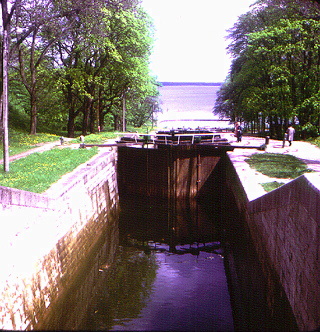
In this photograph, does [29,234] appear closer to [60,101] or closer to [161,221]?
[161,221]

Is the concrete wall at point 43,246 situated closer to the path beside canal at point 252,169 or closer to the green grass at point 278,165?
the path beside canal at point 252,169

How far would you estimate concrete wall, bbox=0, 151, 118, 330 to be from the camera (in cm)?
734

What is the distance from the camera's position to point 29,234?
27.6 feet

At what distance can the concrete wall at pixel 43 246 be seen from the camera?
24.1 ft

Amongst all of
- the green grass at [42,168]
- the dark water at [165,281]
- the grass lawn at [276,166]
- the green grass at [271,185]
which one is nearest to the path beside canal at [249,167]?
the green grass at [271,185]

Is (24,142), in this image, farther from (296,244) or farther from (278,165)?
(296,244)

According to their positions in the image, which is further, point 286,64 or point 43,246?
point 286,64

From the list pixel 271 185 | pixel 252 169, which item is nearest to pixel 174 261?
pixel 271 185

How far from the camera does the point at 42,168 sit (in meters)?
15.2

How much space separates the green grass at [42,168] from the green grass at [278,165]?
26.1ft

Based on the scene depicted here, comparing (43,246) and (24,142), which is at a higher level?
(24,142)

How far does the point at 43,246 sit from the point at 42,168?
6691 mm

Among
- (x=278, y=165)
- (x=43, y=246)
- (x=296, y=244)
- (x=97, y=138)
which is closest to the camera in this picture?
(x=296, y=244)

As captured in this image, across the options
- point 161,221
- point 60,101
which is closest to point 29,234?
point 161,221
